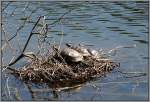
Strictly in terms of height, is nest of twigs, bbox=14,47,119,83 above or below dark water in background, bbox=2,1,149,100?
above

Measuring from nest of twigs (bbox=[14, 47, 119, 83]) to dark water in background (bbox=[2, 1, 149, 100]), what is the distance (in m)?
0.29

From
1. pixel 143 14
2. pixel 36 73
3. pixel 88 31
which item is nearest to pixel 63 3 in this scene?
pixel 143 14

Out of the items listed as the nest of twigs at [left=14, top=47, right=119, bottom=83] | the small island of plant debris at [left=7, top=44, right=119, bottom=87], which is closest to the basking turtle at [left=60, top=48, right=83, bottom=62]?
the small island of plant debris at [left=7, top=44, right=119, bottom=87]

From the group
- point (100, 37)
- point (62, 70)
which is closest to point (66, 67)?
point (62, 70)

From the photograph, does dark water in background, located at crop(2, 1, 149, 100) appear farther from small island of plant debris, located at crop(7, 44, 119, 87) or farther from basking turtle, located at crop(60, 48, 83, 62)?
basking turtle, located at crop(60, 48, 83, 62)

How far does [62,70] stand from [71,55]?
0.63 meters

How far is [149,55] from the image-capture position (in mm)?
12375

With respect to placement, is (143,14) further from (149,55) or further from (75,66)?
(75,66)

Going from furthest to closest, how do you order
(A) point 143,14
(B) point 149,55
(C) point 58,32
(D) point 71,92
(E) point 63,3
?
1. (E) point 63,3
2. (A) point 143,14
3. (C) point 58,32
4. (B) point 149,55
5. (D) point 71,92

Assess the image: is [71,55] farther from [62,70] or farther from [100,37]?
[100,37]

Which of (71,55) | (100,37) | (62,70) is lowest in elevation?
(100,37)

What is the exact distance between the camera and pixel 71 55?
37.0 ft

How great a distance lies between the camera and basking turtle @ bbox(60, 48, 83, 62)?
11234mm

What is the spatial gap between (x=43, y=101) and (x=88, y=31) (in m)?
6.92
